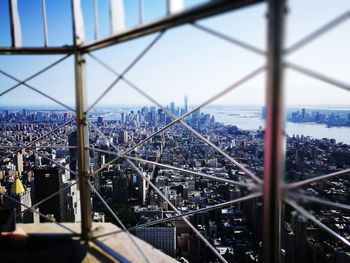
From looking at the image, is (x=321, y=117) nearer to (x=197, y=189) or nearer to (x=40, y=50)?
(x=40, y=50)

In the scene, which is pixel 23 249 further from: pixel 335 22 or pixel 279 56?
pixel 335 22

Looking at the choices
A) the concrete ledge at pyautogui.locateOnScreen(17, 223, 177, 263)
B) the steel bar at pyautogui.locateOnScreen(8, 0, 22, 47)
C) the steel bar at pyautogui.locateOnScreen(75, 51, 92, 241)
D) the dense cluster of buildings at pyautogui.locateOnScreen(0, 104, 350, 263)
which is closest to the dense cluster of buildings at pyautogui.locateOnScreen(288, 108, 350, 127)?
the dense cluster of buildings at pyautogui.locateOnScreen(0, 104, 350, 263)

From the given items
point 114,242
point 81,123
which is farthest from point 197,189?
point 81,123

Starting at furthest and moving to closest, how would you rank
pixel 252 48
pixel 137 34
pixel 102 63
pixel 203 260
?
pixel 203 260 < pixel 102 63 < pixel 137 34 < pixel 252 48

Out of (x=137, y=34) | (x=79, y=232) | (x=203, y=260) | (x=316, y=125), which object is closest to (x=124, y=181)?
(x=203, y=260)

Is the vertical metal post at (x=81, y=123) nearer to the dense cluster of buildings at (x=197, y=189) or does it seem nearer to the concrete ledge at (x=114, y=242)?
the concrete ledge at (x=114, y=242)

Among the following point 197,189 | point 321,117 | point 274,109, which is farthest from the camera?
point 197,189
